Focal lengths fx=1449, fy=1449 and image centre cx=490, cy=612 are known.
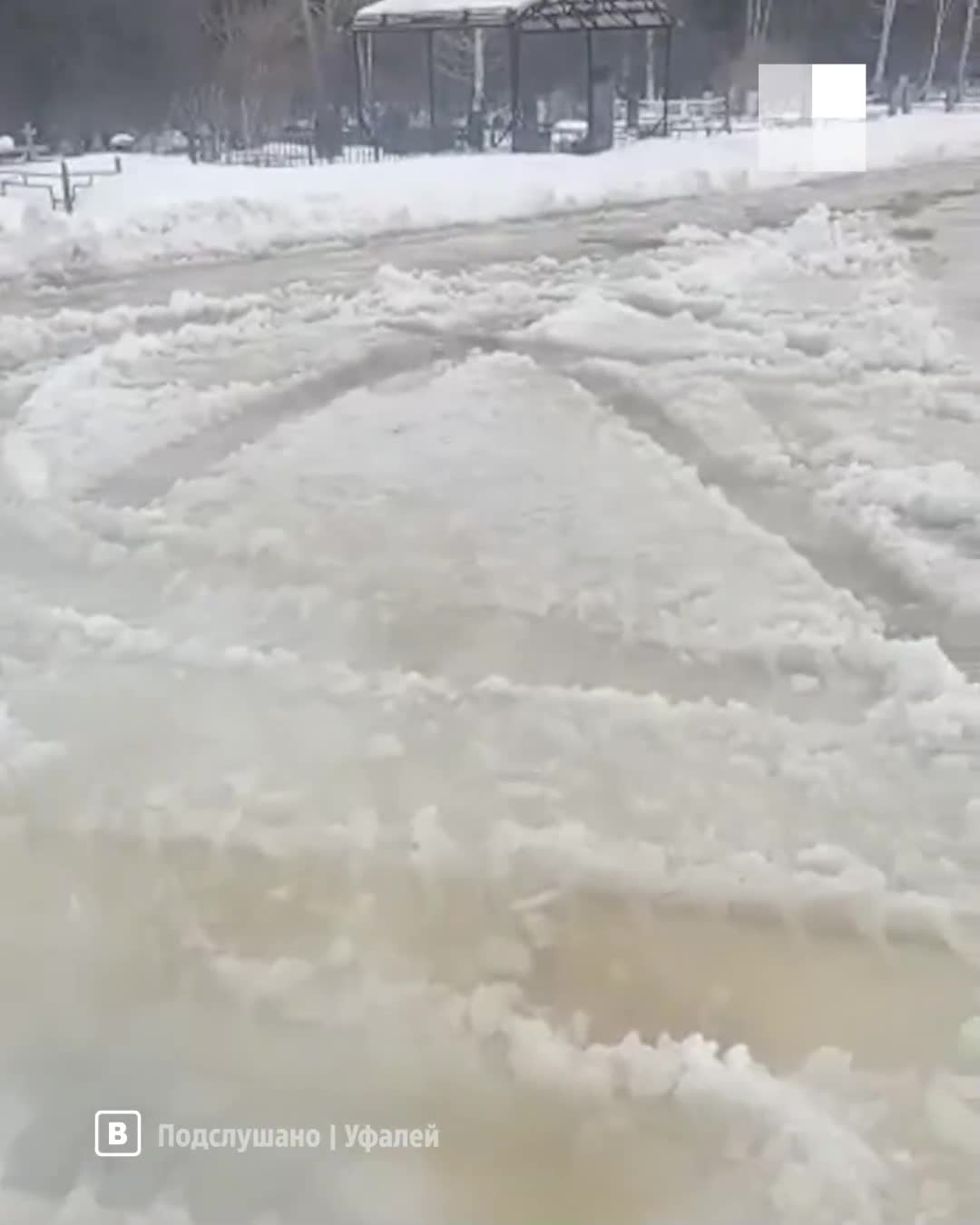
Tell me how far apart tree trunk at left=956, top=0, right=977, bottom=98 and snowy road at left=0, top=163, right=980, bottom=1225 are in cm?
3397

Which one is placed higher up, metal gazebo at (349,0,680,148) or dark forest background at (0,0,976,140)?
metal gazebo at (349,0,680,148)

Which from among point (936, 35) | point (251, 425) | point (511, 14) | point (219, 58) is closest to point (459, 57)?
point (219, 58)

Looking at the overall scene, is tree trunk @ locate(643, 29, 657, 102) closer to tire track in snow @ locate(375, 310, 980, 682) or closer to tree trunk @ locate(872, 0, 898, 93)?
tree trunk @ locate(872, 0, 898, 93)

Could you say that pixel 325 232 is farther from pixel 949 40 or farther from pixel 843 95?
pixel 949 40

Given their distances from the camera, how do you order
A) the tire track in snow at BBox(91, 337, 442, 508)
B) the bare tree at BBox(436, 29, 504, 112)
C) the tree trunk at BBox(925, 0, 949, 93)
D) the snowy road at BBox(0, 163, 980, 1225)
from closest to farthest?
1. the snowy road at BBox(0, 163, 980, 1225)
2. the tire track in snow at BBox(91, 337, 442, 508)
3. the bare tree at BBox(436, 29, 504, 112)
4. the tree trunk at BBox(925, 0, 949, 93)

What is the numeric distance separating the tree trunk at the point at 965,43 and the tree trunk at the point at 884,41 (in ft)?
6.49

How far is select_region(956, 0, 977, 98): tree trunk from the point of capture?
3894 cm

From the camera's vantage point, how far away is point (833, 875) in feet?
13.7

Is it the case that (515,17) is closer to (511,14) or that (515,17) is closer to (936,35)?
(511,14)

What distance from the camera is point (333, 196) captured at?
19.8 meters

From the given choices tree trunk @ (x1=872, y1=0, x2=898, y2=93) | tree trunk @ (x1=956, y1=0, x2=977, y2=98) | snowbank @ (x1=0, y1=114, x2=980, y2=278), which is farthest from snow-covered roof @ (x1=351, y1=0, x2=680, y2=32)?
tree trunk @ (x1=956, y1=0, x2=977, y2=98)

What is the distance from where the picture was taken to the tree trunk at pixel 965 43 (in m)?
38.9

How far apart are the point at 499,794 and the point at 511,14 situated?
22.1 metres

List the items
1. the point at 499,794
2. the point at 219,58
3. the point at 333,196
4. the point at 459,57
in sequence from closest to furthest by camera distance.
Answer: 1. the point at 499,794
2. the point at 333,196
3. the point at 219,58
4. the point at 459,57
